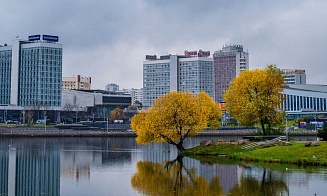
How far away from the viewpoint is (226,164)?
224ft

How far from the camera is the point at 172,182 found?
51.7 meters

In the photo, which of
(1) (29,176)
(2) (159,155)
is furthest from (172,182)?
(2) (159,155)

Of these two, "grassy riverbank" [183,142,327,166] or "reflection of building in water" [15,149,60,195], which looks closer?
"reflection of building in water" [15,149,60,195]

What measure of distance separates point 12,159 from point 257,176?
42604 mm

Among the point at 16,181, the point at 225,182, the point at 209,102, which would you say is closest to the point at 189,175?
the point at 225,182

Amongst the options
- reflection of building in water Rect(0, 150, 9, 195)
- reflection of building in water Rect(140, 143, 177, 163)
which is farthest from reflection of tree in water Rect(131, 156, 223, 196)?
reflection of building in water Rect(140, 143, 177, 163)

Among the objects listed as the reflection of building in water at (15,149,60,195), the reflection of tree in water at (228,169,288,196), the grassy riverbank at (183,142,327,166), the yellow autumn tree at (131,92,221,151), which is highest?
the yellow autumn tree at (131,92,221,151)

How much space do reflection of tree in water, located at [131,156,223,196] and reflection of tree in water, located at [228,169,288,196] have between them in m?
1.97

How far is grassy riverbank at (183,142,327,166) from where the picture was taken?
65.1 meters

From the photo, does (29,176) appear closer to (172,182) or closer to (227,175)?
(172,182)

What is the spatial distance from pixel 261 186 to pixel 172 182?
945cm

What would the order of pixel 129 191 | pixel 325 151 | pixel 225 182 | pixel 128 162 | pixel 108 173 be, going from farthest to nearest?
pixel 128 162 < pixel 325 151 < pixel 108 173 < pixel 225 182 < pixel 129 191

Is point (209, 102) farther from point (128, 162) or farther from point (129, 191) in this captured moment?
point (129, 191)

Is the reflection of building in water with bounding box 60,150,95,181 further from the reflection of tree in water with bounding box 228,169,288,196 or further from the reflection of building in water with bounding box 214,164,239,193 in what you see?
the reflection of tree in water with bounding box 228,169,288,196
